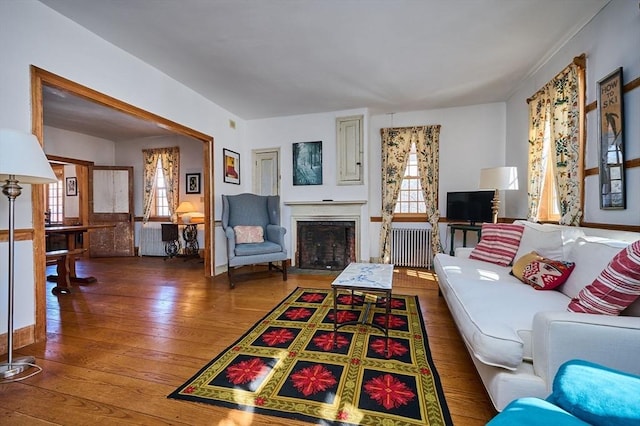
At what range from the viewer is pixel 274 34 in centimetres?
252

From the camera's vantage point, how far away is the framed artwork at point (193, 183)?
567cm

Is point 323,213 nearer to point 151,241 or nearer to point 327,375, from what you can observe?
point 327,375

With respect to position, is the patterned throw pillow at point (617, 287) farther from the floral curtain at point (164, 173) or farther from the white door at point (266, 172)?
the floral curtain at point (164, 173)

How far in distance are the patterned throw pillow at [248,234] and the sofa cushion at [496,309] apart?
258cm

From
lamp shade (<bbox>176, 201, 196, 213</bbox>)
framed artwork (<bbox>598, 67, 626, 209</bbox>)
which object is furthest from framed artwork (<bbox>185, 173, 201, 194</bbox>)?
framed artwork (<bbox>598, 67, 626, 209</bbox>)

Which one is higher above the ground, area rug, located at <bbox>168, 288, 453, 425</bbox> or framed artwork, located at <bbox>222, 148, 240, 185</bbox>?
framed artwork, located at <bbox>222, 148, 240, 185</bbox>

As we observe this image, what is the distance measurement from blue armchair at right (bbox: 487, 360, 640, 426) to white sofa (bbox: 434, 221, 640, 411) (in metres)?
0.25

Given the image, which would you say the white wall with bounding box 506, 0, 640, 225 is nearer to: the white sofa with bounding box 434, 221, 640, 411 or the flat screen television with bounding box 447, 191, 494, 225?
the white sofa with bounding box 434, 221, 640, 411

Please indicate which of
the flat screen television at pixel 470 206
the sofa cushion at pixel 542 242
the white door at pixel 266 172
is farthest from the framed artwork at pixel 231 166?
the sofa cushion at pixel 542 242

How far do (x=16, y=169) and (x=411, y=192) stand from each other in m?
4.69

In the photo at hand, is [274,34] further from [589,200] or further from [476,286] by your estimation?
[589,200]

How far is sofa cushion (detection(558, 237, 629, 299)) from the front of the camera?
150 centimetres

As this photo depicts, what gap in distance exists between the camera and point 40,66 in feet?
6.92

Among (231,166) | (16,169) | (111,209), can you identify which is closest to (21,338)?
(16,169)
